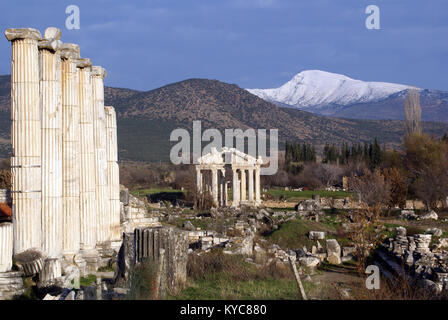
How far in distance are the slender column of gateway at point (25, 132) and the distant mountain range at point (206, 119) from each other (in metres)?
94.0

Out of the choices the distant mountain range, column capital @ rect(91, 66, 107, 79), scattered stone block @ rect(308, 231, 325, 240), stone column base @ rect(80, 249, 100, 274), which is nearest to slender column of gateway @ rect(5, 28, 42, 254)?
stone column base @ rect(80, 249, 100, 274)

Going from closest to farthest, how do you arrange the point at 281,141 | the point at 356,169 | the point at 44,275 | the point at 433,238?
1. the point at 44,275
2. the point at 433,238
3. the point at 356,169
4. the point at 281,141

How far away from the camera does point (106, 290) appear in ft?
38.0

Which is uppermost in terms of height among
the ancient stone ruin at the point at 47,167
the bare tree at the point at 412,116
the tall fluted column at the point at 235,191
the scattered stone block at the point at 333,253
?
the bare tree at the point at 412,116

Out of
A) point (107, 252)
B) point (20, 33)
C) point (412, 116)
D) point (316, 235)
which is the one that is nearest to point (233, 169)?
point (316, 235)

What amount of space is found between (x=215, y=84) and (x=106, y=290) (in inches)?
5892

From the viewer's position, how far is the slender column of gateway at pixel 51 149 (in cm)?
1420

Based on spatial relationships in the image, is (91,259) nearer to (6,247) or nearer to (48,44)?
(6,247)

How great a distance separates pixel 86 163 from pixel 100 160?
72.7 inches

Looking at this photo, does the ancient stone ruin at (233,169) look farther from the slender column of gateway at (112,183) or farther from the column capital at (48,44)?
the column capital at (48,44)

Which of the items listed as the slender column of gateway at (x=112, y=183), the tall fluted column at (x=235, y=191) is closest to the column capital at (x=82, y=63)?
the slender column of gateway at (x=112, y=183)

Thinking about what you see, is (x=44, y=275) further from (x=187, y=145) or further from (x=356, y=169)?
(x=187, y=145)

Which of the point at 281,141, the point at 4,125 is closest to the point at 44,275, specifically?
the point at 4,125

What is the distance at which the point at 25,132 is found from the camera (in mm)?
13539
